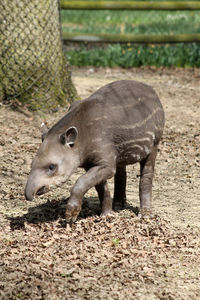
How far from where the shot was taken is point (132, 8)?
12.4m

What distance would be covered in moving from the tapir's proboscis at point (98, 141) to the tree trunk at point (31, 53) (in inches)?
127

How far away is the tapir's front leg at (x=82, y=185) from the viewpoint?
15.4ft

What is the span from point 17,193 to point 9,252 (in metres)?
1.46

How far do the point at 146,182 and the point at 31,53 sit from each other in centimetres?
351

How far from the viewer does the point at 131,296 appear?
157 inches

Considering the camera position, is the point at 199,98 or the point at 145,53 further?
the point at 145,53

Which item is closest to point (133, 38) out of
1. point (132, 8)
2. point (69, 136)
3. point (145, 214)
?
point (132, 8)

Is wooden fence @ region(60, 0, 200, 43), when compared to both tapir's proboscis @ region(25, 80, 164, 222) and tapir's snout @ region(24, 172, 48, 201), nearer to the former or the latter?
tapir's proboscis @ region(25, 80, 164, 222)

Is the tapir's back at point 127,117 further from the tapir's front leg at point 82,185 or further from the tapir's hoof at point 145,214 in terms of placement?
the tapir's hoof at point 145,214

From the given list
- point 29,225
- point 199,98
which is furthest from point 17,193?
point 199,98

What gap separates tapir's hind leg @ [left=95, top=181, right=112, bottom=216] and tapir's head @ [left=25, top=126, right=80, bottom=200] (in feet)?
1.81

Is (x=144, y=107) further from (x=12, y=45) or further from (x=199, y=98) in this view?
(x=199, y=98)

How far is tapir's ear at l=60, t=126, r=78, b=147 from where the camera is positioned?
4.64 metres

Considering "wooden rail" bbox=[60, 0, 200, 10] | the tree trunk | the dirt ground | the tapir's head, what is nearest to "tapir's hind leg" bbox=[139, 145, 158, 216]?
the dirt ground
